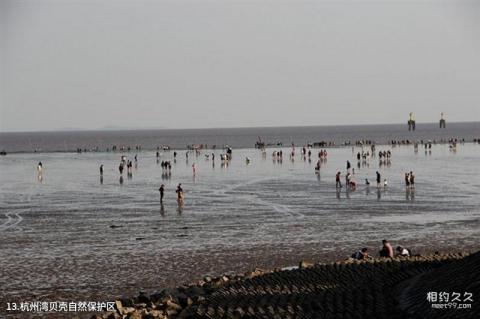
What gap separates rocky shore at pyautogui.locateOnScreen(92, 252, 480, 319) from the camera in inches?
526

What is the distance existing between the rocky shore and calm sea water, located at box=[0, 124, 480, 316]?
14.6ft

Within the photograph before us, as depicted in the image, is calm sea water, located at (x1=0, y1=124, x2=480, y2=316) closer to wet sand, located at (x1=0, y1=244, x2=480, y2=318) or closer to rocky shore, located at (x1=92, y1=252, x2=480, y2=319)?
wet sand, located at (x1=0, y1=244, x2=480, y2=318)

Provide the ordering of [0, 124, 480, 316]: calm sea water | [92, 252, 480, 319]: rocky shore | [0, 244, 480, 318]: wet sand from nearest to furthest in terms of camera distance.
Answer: [92, 252, 480, 319]: rocky shore
[0, 244, 480, 318]: wet sand
[0, 124, 480, 316]: calm sea water

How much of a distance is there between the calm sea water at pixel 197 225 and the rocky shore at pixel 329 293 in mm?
4447

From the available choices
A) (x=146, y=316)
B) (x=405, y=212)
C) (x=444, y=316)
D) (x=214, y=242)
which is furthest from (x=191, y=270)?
(x=405, y=212)

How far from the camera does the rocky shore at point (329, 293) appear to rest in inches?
526

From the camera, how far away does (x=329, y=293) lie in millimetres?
15055

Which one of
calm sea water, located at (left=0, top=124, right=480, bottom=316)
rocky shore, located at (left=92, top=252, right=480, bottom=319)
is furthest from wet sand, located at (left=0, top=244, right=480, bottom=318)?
rocky shore, located at (left=92, top=252, right=480, bottom=319)

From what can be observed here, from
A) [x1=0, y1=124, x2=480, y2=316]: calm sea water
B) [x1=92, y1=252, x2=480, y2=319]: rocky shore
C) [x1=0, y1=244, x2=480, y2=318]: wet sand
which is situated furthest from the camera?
[x1=0, y1=124, x2=480, y2=316]: calm sea water

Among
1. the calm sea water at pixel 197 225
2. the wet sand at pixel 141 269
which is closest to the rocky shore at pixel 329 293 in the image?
the wet sand at pixel 141 269

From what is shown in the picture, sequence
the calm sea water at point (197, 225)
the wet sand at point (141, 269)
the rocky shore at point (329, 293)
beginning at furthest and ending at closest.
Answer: the calm sea water at point (197, 225) → the wet sand at point (141, 269) → the rocky shore at point (329, 293)

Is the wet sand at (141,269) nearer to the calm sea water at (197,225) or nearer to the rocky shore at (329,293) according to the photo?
the calm sea water at (197,225)

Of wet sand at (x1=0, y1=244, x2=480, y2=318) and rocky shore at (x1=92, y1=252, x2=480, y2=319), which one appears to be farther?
wet sand at (x1=0, y1=244, x2=480, y2=318)

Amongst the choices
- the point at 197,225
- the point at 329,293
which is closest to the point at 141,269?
the point at 197,225
